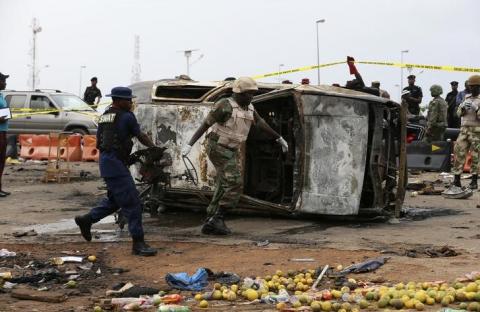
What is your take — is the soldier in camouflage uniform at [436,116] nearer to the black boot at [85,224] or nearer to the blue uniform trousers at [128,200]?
the black boot at [85,224]

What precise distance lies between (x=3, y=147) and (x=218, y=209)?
16.2ft

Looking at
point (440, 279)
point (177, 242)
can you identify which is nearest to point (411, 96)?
point (177, 242)

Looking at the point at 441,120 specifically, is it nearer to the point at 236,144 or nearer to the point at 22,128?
the point at 236,144

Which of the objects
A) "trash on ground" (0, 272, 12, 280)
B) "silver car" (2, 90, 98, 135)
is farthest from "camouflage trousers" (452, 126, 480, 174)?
"silver car" (2, 90, 98, 135)

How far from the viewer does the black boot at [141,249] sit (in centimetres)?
729

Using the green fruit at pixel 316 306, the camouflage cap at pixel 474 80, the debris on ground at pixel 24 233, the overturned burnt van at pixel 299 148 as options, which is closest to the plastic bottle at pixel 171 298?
the green fruit at pixel 316 306

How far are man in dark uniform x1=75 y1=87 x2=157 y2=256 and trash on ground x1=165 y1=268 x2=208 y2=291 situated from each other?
1285 millimetres

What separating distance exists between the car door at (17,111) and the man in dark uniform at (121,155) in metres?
14.8

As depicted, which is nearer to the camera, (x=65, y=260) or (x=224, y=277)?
(x=224, y=277)

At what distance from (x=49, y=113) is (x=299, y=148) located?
46.6ft

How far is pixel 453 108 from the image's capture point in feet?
65.1

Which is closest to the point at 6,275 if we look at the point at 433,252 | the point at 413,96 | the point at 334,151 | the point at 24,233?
the point at 24,233

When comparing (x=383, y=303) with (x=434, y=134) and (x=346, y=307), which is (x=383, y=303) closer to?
(x=346, y=307)

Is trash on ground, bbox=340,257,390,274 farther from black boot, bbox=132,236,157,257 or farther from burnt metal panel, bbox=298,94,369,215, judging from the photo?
burnt metal panel, bbox=298,94,369,215
